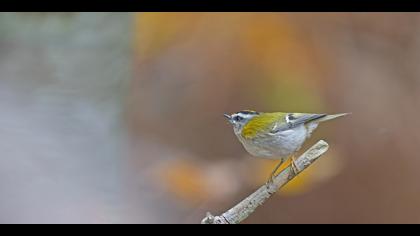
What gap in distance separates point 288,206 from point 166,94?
0.95 meters

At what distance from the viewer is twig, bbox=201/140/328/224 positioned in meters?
1.24

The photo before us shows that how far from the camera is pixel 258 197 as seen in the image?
4.33 feet

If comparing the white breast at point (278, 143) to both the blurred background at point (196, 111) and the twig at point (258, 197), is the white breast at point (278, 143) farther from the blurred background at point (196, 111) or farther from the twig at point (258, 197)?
the blurred background at point (196, 111)

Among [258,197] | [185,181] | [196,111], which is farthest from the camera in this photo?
[196,111]

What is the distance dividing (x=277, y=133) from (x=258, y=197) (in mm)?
521

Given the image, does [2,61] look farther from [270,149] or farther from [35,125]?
[270,149]

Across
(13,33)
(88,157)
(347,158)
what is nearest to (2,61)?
(13,33)

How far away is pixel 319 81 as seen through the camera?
11.3ft

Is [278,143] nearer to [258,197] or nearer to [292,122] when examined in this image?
[292,122]

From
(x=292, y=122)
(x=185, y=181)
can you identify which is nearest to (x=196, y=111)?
(x=185, y=181)

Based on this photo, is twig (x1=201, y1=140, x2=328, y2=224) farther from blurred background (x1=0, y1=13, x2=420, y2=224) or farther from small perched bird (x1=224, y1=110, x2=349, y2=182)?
blurred background (x1=0, y1=13, x2=420, y2=224)

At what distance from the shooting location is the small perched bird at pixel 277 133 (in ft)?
5.93

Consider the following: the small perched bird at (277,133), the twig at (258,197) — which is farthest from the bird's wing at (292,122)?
the twig at (258,197)
